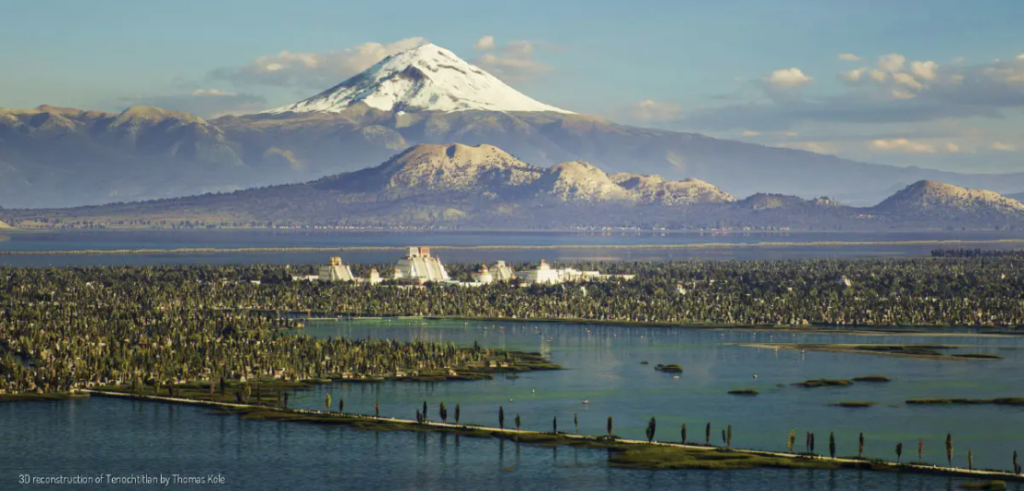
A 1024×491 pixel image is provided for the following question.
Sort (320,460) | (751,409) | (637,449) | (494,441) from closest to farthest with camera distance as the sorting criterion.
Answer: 1. (320,460)
2. (637,449)
3. (494,441)
4. (751,409)

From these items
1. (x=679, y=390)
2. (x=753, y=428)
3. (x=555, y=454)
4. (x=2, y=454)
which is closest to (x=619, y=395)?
(x=679, y=390)

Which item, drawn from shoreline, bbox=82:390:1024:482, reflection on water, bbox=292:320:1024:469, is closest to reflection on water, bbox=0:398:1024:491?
shoreline, bbox=82:390:1024:482

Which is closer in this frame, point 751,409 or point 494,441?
point 494,441

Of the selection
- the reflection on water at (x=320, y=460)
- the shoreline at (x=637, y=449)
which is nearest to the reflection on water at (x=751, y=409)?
the shoreline at (x=637, y=449)

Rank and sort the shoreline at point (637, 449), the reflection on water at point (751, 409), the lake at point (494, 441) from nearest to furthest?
1. the lake at point (494, 441)
2. the shoreline at point (637, 449)
3. the reflection on water at point (751, 409)

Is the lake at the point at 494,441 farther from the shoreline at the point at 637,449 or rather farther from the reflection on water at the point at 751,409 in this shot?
the shoreline at the point at 637,449

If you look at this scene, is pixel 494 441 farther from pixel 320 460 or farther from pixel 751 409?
pixel 751 409

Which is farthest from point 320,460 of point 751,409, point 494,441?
point 751,409
